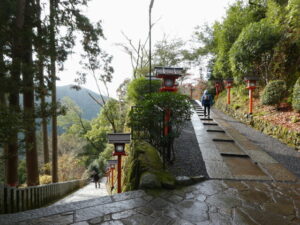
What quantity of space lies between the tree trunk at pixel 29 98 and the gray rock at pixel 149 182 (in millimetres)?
3044

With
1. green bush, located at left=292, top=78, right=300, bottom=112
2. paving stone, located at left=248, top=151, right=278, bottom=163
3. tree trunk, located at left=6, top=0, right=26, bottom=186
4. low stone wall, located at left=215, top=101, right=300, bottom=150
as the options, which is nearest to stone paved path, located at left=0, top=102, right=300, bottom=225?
paving stone, located at left=248, top=151, right=278, bottom=163

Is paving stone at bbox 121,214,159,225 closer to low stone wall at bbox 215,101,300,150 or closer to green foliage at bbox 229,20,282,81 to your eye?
low stone wall at bbox 215,101,300,150

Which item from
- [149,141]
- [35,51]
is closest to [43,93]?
[35,51]

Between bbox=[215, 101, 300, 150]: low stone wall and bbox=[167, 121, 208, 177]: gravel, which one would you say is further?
bbox=[215, 101, 300, 150]: low stone wall

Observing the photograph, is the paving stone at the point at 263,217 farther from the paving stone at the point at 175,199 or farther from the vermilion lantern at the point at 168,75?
the vermilion lantern at the point at 168,75

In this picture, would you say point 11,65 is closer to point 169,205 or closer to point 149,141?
point 149,141

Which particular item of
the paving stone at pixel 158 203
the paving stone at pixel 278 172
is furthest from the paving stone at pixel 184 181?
the paving stone at pixel 278 172

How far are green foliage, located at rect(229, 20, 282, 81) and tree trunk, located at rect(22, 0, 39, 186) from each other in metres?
9.31

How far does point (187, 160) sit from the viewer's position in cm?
463

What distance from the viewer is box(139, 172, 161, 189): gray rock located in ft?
10.4

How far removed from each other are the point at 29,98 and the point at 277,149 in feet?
29.3

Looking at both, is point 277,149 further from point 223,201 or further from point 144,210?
point 144,210

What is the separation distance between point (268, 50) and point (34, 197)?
453 inches

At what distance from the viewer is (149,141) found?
16.7ft
